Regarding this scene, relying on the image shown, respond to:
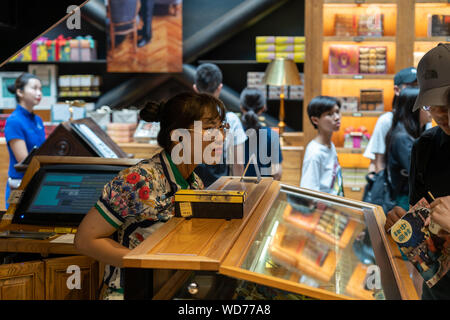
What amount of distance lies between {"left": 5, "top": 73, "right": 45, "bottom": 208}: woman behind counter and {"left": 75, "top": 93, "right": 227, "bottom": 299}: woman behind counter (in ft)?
8.68

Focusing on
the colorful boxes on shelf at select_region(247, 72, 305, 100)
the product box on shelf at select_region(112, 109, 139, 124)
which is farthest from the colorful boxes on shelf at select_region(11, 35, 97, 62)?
the colorful boxes on shelf at select_region(247, 72, 305, 100)

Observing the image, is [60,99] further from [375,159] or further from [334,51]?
[375,159]

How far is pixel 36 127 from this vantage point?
4.60 m

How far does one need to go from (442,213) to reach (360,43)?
4765mm

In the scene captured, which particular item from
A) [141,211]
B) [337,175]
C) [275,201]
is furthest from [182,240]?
[337,175]

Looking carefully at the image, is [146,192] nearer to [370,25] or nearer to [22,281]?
[22,281]

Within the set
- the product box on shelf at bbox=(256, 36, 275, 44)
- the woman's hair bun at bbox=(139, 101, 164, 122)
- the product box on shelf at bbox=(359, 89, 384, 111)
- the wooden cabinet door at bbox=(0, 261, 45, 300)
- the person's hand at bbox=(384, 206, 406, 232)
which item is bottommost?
the wooden cabinet door at bbox=(0, 261, 45, 300)

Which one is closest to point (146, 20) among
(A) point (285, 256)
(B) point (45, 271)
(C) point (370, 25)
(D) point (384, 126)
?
(C) point (370, 25)

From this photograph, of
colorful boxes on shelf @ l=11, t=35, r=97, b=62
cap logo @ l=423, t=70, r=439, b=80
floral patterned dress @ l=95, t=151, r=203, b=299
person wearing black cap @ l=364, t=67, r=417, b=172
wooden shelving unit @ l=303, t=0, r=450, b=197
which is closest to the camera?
cap logo @ l=423, t=70, r=439, b=80

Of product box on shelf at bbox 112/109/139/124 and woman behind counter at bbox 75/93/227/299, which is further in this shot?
product box on shelf at bbox 112/109/139/124

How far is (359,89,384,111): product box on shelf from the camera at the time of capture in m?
5.98

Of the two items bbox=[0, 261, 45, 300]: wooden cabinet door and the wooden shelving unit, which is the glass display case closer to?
bbox=[0, 261, 45, 300]: wooden cabinet door

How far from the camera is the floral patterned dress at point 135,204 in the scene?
1.83m
